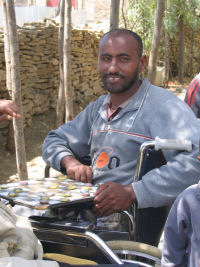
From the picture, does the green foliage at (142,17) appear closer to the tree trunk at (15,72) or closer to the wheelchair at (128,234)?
the tree trunk at (15,72)

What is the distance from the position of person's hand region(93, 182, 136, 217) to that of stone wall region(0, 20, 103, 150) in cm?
554

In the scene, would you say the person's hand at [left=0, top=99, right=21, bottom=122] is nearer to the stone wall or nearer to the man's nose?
the man's nose

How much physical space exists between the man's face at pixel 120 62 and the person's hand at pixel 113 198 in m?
0.67

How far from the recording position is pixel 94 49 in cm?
1116

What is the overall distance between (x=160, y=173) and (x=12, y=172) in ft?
15.8

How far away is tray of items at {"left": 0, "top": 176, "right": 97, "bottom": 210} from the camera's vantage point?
1923 mm

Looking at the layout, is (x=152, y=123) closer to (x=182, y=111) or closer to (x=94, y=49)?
(x=182, y=111)

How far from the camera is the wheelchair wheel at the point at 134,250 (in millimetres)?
2027

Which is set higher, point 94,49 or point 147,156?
point 147,156

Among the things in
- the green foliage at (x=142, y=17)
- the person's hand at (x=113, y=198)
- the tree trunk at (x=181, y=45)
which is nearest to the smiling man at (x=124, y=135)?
the person's hand at (x=113, y=198)

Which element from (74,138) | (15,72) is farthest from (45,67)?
(74,138)

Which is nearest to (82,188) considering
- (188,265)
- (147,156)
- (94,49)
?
(147,156)

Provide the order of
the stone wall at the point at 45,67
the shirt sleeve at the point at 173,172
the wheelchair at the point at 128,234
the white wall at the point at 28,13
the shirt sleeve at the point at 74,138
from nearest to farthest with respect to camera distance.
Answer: the wheelchair at the point at 128,234, the shirt sleeve at the point at 173,172, the shirt sleeve at the point at 74,138, the stone wall at the point at 45,67, the white wall at the point at 28,13

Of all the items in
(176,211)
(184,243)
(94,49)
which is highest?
(176,211)
